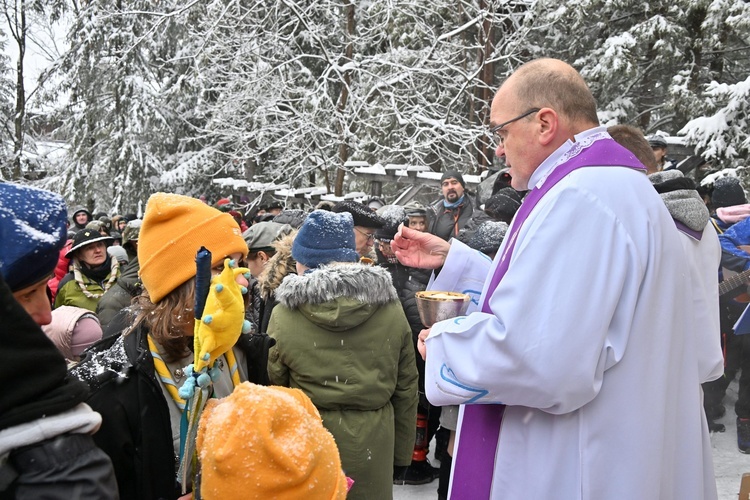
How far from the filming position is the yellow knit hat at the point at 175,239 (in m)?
2.16

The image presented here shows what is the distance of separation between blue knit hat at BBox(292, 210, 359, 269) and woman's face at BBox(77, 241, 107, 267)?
302 centimetres

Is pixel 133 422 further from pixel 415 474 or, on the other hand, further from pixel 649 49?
pixel 649 49

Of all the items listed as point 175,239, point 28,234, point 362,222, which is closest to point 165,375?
point 175,239

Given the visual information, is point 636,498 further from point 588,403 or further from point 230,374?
point 230,374

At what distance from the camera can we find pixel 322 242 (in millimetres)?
3479

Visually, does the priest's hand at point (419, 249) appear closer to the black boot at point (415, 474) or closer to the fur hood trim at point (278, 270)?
the fur hood trim at point (278, 270)

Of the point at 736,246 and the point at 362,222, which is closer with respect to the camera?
the point at 362,222

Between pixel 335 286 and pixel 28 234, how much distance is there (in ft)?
6.05

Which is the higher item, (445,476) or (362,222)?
(362,222)

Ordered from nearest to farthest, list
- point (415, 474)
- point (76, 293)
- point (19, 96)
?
point (415, 474) < point (76, 293) < point (19, 96)

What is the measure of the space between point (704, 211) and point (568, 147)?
1339mm

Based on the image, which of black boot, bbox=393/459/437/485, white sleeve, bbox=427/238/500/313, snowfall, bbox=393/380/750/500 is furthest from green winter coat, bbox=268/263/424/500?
black boot, bbox=393/459/437/485

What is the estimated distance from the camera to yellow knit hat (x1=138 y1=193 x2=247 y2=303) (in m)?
2.16

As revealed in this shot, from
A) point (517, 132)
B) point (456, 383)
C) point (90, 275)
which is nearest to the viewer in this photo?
point (456, 383)
